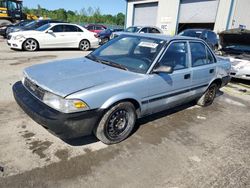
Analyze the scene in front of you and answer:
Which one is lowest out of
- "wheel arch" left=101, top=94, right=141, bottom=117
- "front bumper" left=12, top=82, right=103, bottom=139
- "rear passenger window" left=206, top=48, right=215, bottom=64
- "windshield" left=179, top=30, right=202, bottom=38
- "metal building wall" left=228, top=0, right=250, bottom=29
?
"front bumper" left=12, top=82, right=103, bottom=139

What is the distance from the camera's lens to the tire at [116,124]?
3145mm

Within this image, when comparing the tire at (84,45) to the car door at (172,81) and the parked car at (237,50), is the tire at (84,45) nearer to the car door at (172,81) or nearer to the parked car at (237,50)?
the parked car at (237,50)

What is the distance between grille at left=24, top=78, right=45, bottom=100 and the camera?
302 cm

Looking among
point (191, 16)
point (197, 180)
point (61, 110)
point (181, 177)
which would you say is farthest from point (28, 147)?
point (191, 16)

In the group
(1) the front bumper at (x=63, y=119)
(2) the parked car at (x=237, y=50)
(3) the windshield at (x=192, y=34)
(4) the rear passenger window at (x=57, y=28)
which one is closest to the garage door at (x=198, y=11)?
(3) the windshield at (x=192, y=34)

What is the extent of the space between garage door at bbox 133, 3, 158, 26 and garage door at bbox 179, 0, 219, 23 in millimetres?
3388

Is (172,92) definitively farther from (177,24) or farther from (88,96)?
(177,24)

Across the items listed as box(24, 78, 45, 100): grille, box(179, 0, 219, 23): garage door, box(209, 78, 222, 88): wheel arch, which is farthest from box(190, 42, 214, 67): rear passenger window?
box(179, 0, 219, 23): garage door

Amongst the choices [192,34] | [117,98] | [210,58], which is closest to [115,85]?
[117,98]

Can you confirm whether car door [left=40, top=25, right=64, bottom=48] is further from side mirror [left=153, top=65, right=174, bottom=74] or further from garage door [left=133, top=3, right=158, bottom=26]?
garage door [left=133, top=3, right=158, bottom=26]

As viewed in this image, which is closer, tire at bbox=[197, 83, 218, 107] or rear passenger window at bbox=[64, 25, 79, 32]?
tire at bbox=[197, 83, 218, 107]

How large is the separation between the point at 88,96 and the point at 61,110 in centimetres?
37

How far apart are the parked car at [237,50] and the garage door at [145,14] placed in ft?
47.4

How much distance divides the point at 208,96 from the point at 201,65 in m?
1.02
